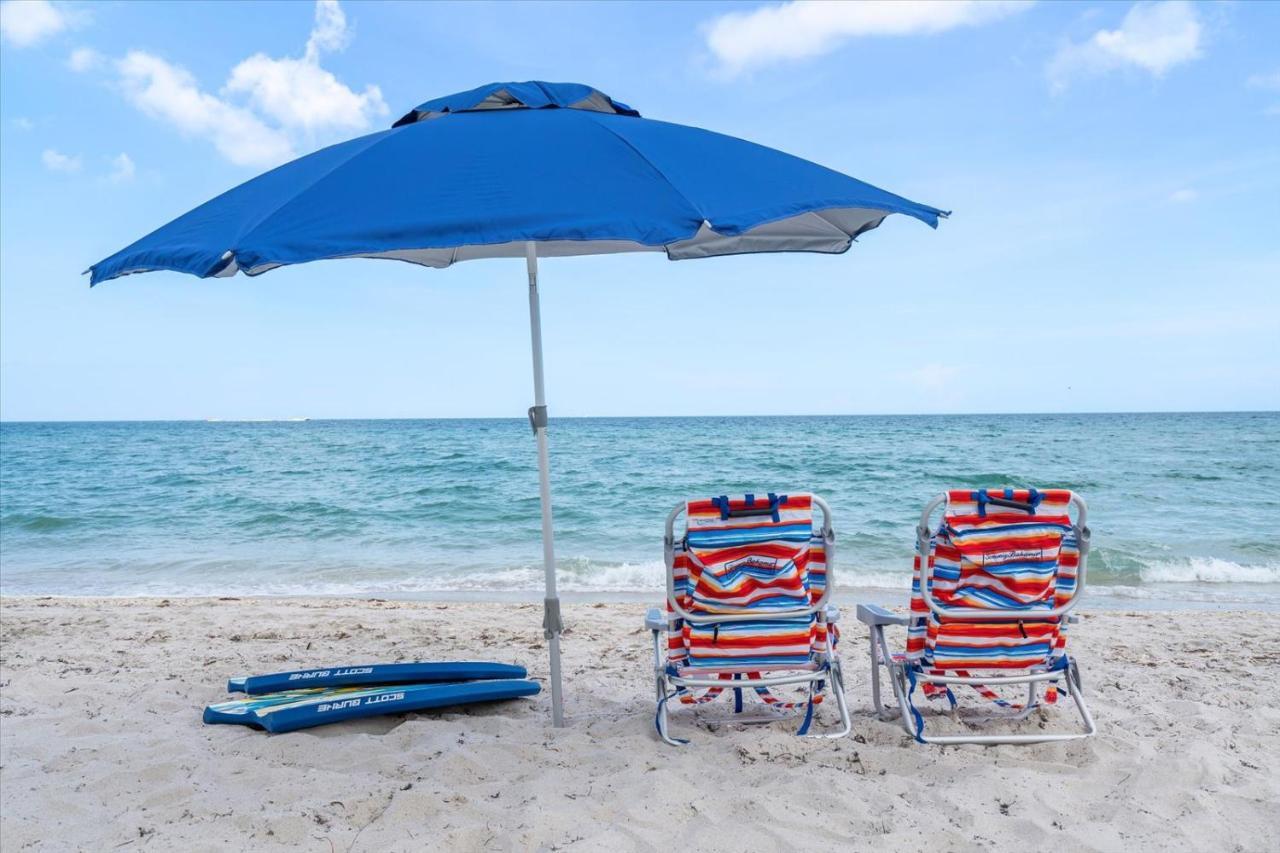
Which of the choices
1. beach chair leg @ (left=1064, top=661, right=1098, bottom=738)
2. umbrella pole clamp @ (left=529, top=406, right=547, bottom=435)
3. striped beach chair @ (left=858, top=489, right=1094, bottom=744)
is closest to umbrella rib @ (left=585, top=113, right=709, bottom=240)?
umbrella pole clamp @ (left=529, top=406, right=547, bottom=435)

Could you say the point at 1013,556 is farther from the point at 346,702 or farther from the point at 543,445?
the point at 346,702

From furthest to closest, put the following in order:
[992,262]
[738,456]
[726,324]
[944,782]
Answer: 1. [726,324]
2. [738,456]
3. [992,262]
4. [944,782]

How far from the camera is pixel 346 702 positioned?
3.70 m

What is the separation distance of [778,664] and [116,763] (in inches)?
102

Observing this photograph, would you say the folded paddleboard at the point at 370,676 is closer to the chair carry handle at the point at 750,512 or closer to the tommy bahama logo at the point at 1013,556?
the chair carry handle at the point at 750,512

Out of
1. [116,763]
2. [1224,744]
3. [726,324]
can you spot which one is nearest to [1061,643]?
[1224,744]

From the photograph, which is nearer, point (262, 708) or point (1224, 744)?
point (1224, 744)

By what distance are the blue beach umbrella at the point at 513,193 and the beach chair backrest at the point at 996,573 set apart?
1192mm

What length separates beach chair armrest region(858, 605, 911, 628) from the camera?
3523 millimetres

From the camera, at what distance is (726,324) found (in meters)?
34.6

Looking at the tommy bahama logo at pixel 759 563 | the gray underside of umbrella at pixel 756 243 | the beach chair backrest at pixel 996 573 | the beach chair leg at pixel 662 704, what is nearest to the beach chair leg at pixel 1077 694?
the beach chair backrest at pixel 996 573

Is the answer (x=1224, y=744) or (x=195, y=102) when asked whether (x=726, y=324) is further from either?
(x=1224, y=744)

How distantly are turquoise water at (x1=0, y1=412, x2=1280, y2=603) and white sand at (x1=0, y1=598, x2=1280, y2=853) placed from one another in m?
4.44

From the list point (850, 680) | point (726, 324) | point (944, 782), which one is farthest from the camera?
point (726, 324)
